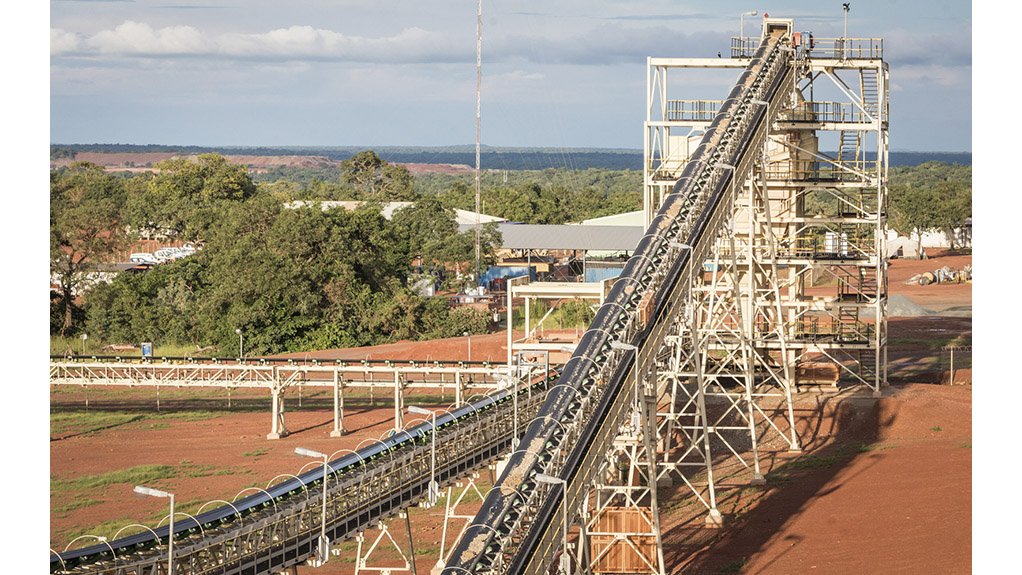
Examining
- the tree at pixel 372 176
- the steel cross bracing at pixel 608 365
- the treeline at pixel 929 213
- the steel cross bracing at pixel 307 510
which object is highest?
the tree at pixel 372 176

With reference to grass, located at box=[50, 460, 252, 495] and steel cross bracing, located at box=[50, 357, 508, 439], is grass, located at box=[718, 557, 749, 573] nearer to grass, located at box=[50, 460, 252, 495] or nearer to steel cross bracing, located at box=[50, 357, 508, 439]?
steel cross bracing, located at box=[50, 357, 508, 439]

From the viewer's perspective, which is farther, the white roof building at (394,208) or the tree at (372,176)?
the tree at (372,176)

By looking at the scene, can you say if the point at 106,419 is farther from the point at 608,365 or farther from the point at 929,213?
the point at 929,213

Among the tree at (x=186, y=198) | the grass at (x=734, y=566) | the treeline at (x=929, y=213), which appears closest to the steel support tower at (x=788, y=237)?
the grass at (x=734, y=566)

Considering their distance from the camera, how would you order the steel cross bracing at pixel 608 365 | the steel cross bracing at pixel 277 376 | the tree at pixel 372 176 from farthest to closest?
1. the tree at pixel 372 176
2. the steel cross bracing at pixel 277 376
3. the steel cross bracing at pixel 608 365

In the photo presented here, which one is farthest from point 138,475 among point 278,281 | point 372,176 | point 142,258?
point 372,176

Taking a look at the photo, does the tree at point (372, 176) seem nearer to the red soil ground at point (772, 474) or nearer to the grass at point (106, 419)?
the red soil ground at point (772, 474)

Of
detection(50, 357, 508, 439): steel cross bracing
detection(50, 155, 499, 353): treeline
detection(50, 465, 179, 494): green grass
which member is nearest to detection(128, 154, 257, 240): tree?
detection(50, 155, 499, 353): treeline
